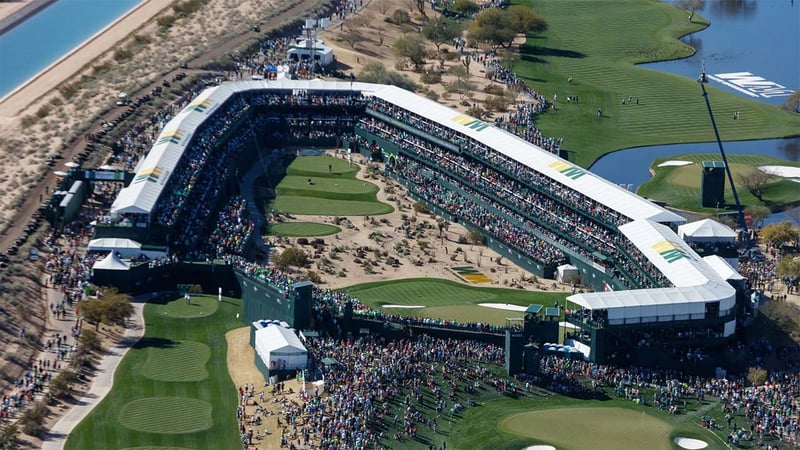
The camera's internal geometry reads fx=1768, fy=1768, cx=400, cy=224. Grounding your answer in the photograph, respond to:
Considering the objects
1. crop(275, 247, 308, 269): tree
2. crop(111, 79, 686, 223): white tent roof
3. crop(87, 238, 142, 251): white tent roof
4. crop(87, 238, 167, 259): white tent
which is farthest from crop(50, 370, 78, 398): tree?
crop(275, 247, 308, 269): tree

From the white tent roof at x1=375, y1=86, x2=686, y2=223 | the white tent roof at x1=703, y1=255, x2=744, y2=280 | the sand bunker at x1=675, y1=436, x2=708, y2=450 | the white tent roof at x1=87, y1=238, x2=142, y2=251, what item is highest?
the white tent roof at x1=375, y1=86, x2=686, y2=223

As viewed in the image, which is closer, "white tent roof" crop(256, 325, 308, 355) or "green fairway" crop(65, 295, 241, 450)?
"green fairway" crop(65, 295, 241, 450)

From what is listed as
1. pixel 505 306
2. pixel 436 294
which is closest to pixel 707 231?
pixel 505 306

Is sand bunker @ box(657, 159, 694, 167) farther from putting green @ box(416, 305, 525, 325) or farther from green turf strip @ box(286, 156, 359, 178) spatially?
putting green @ box(416, 305, 525, 325)

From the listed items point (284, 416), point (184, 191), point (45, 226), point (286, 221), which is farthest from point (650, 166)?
point (284, 416)

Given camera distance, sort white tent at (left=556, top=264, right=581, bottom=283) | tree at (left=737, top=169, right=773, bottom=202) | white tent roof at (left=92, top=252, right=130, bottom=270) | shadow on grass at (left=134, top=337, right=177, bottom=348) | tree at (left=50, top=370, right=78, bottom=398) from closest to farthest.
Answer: tree at (left=50, top=370, right=78, bottom=398), shadow on grass at (left=134, top=337, right=177, bottom=348), white tent roof at (left=92, top=252, right=130, bottom=270), white tent at (left=556, top=264, right=581, bottom=283), tree at (left=737, top=169, right=773, bottom=202)

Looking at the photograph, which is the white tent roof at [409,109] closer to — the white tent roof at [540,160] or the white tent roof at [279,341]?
the white tent roof at [540,160]

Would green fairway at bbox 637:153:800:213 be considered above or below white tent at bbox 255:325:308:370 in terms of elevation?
below

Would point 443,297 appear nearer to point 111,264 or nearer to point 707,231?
point 707,231
